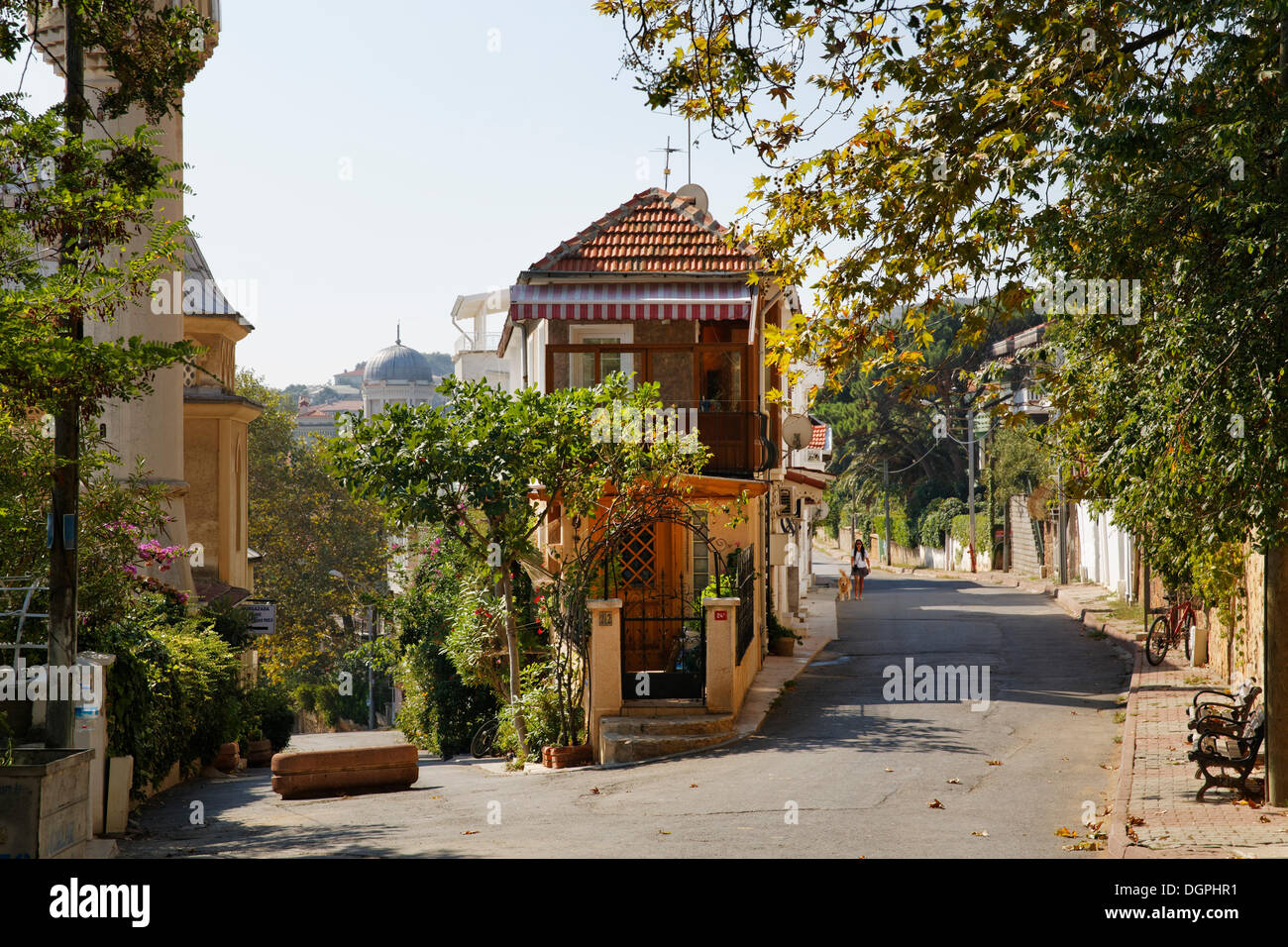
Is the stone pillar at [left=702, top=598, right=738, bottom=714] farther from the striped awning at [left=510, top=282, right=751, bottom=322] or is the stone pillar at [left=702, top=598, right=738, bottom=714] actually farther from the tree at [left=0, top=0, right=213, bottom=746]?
the tree at [left=0, top=0, right=213, bottom=746]

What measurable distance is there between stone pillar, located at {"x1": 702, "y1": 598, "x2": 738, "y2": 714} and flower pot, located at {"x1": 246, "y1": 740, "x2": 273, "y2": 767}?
915 centimetres

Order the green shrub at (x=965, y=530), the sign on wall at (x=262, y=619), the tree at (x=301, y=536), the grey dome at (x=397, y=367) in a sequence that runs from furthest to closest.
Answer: the grey dome at (x=397, y=367) → the green shrub at (x=965, y=530) → the tree at (x=301, y=536) → the sign on wall at (x=262, y=619)

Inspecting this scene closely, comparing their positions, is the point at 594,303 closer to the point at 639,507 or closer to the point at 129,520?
the point at 639,507

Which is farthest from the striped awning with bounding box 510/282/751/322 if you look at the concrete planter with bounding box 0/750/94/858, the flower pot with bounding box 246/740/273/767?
the concrete planter with bounding box 0/750/94/858

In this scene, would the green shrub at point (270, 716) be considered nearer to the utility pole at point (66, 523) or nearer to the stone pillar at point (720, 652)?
the stone pillar at point (720, 652)

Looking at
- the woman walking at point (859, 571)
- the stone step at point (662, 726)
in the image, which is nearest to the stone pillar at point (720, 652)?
the stone step at point (662, 726)

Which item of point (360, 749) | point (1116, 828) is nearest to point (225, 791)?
point (360, 749)

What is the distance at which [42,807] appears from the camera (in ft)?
27.2

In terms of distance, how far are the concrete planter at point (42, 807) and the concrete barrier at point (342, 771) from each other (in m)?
4.72

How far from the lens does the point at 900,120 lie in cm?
1096

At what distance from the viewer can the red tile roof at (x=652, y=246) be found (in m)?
20.8

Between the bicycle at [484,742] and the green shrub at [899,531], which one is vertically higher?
the green shrub at [899,531]

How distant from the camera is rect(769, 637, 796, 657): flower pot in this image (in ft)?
74.5

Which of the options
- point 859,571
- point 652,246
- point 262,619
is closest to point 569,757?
point 652,246
